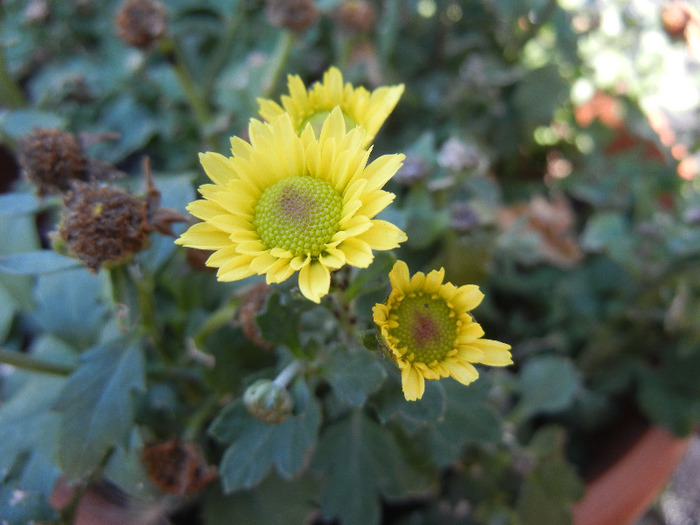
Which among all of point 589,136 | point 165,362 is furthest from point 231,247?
point 589,136

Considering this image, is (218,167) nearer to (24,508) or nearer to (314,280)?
(314,280)

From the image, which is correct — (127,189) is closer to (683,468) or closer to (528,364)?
(528,364)

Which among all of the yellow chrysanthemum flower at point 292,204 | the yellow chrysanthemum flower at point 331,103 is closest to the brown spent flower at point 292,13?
the yellow chrysanthemum flower at point 331,103

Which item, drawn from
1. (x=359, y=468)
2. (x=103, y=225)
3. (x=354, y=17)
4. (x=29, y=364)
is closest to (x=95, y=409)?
(x=29, y=364)

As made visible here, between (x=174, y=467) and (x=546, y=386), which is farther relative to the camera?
A: (x=546, y=386)

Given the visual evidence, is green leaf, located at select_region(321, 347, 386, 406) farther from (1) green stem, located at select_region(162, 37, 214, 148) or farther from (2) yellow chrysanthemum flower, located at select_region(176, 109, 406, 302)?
(1) green stem, located at select_region(162, 37, 214, 148)

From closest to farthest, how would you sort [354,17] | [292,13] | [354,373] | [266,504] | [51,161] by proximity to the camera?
[354,373]
[51,161]
[266,504]
[292,13]
[354,17]
